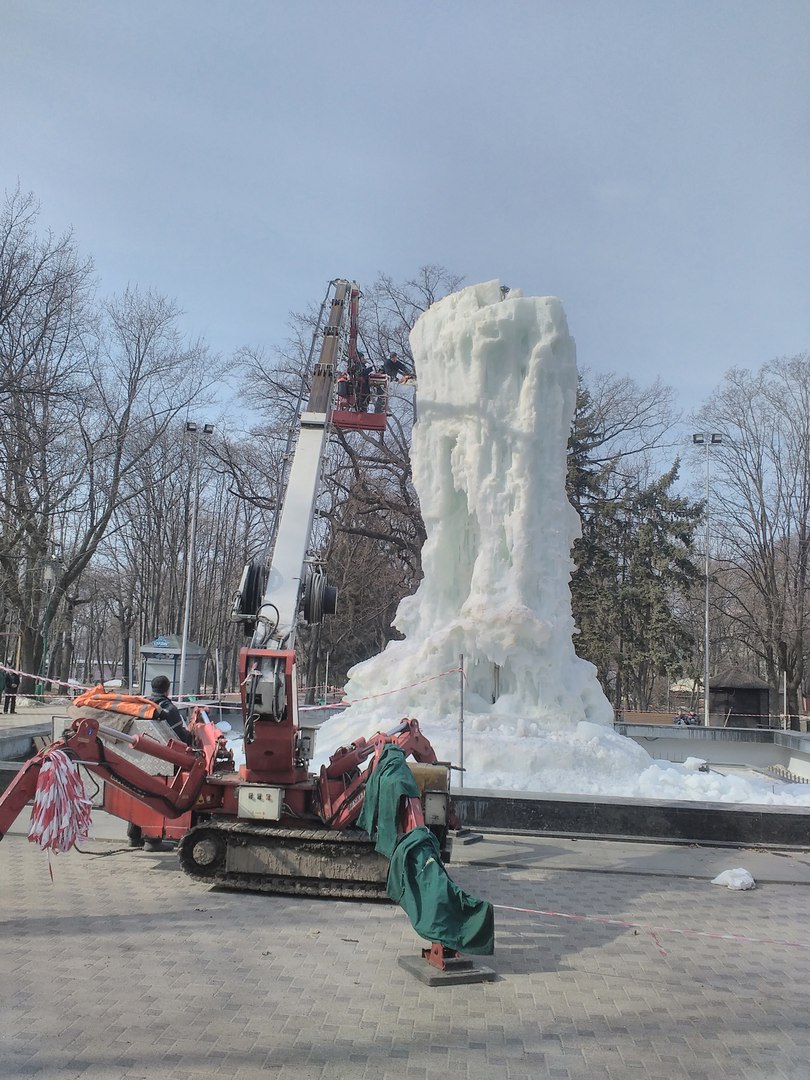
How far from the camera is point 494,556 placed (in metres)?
14.9

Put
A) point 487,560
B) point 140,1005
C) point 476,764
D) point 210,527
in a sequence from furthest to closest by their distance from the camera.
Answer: point 210,527, point 487,560, point 476,764, point 140,1005

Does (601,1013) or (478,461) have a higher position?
(478,461)

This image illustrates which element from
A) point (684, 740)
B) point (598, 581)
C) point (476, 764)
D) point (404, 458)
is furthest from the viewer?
point (598, 581)

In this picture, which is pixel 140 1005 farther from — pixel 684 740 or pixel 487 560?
pixel 684 740

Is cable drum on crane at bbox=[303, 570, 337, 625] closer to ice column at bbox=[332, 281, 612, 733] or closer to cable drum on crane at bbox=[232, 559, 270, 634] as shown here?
cable drum on crane at bbox=[232, 559, 270, 634]

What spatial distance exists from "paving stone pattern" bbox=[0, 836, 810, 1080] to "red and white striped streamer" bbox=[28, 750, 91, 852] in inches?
23.6

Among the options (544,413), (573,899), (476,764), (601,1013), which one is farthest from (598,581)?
(601,1013)

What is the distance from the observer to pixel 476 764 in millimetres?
12758

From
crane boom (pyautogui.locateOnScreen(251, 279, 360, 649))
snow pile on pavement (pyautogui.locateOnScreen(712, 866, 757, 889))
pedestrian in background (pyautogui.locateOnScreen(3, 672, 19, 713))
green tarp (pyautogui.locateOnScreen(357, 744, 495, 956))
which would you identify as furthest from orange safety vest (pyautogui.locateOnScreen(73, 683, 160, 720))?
pedestrian in background (pyautogui.locateOnScreen(3, 672, 19, 713))

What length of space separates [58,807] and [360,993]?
2.46 metres

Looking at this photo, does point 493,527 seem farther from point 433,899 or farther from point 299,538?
point 433,899

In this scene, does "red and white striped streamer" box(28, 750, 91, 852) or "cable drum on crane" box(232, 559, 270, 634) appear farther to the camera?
"cable drum on crane" box(232, 559, 270, 634)

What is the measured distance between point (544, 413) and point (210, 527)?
31.4 m

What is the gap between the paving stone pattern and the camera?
4.04 metres
